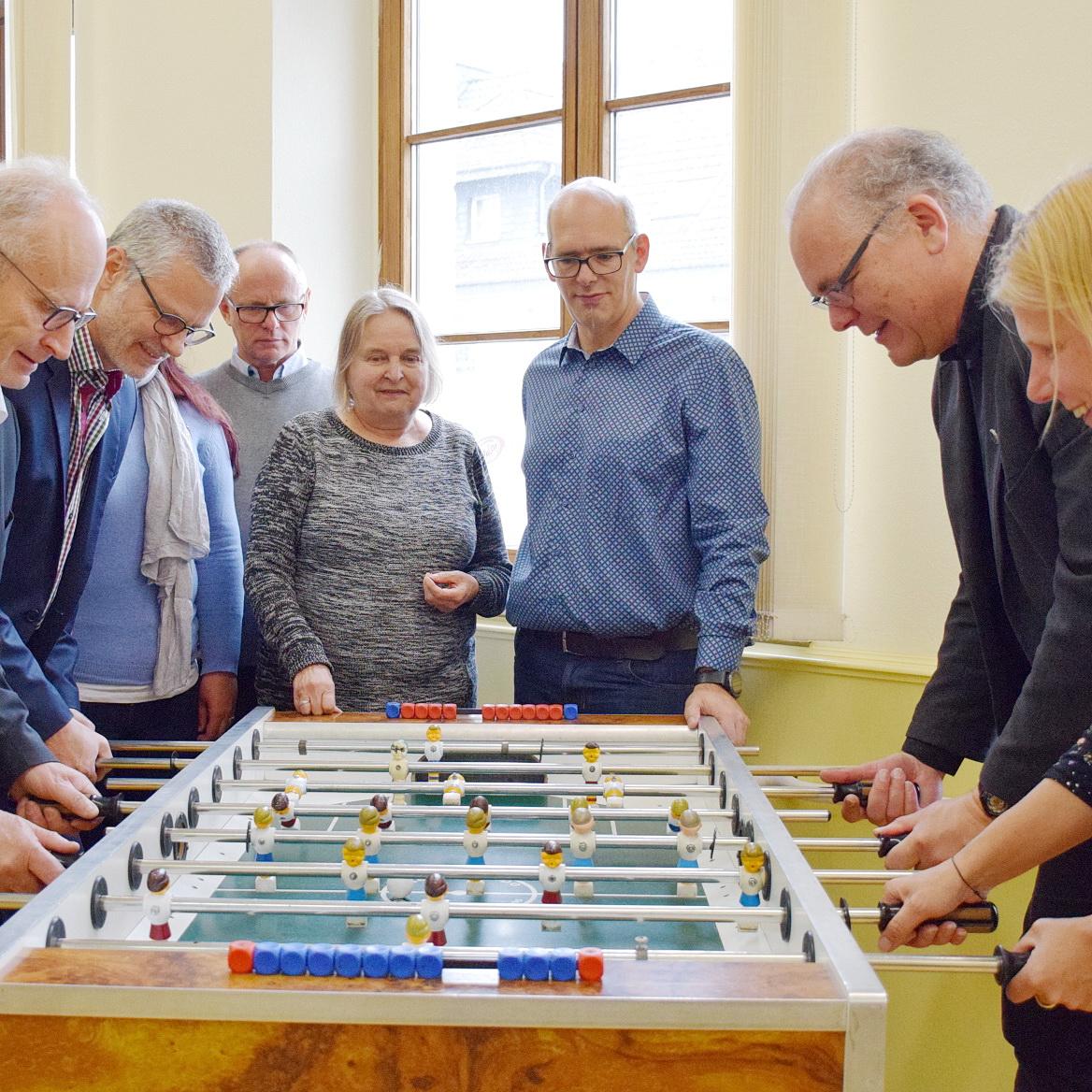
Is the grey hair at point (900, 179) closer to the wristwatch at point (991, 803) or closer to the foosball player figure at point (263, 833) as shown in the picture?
the wristwatch at point (991, 803)

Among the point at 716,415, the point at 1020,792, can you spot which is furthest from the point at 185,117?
the point at 1020,792

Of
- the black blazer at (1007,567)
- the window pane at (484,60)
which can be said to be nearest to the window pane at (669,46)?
the window pane at (484,60)

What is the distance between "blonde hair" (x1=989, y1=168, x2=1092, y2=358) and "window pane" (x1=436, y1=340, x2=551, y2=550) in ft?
8.28

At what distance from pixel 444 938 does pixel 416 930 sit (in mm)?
74

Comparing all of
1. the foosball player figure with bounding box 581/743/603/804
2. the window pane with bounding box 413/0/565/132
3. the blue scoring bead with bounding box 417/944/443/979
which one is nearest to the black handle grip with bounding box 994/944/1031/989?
the blue scoring bead with bounding box 417/944/443/979

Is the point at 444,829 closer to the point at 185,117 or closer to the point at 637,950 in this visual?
the point at 637,950

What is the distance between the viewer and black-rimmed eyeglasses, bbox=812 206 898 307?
162 cm

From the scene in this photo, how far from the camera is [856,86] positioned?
8.91 ft

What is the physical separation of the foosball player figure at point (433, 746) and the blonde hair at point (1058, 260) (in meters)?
1.17

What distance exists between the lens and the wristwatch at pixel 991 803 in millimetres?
1438

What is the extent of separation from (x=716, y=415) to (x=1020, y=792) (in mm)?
1207

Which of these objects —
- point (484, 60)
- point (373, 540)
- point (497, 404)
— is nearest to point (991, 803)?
point (373, 540)

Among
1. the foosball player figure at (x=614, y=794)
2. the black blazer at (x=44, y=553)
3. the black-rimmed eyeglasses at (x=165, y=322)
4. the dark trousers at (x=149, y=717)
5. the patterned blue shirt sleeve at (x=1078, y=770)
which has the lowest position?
the dark trousers at (x=149, y=717)

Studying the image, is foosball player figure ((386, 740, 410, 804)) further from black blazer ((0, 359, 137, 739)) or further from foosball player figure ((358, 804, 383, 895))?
black blazer ((0, 359, 137, 739))
